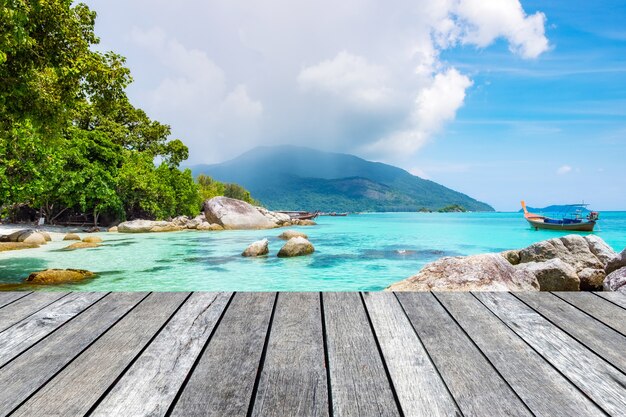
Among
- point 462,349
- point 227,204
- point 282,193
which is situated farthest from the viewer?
point 282,193

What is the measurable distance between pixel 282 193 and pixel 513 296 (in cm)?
19755

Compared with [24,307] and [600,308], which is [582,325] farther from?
[24,307]

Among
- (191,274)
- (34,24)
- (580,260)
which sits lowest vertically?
(191,274)

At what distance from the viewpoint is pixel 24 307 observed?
266 centimetres

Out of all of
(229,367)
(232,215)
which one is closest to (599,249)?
(229,367)

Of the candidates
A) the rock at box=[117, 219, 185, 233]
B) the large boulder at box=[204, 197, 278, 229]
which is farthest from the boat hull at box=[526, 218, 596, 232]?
the rock at box=[117, 219, 185, 233]

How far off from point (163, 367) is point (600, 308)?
2673mm

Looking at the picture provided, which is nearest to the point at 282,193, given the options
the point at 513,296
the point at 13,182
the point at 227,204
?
the point at 227,204

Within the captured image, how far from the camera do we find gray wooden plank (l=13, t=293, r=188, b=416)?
58.5 inches

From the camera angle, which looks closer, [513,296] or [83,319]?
[83,319]

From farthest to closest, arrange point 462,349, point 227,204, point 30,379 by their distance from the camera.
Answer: point 227,204, point 462,349, point 30,379

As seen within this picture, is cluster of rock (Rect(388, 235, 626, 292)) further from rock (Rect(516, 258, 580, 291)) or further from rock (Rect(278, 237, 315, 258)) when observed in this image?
rock (Rect(278, 237, 315, 258))

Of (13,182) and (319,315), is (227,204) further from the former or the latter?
(319,315)

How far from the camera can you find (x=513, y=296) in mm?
2893
